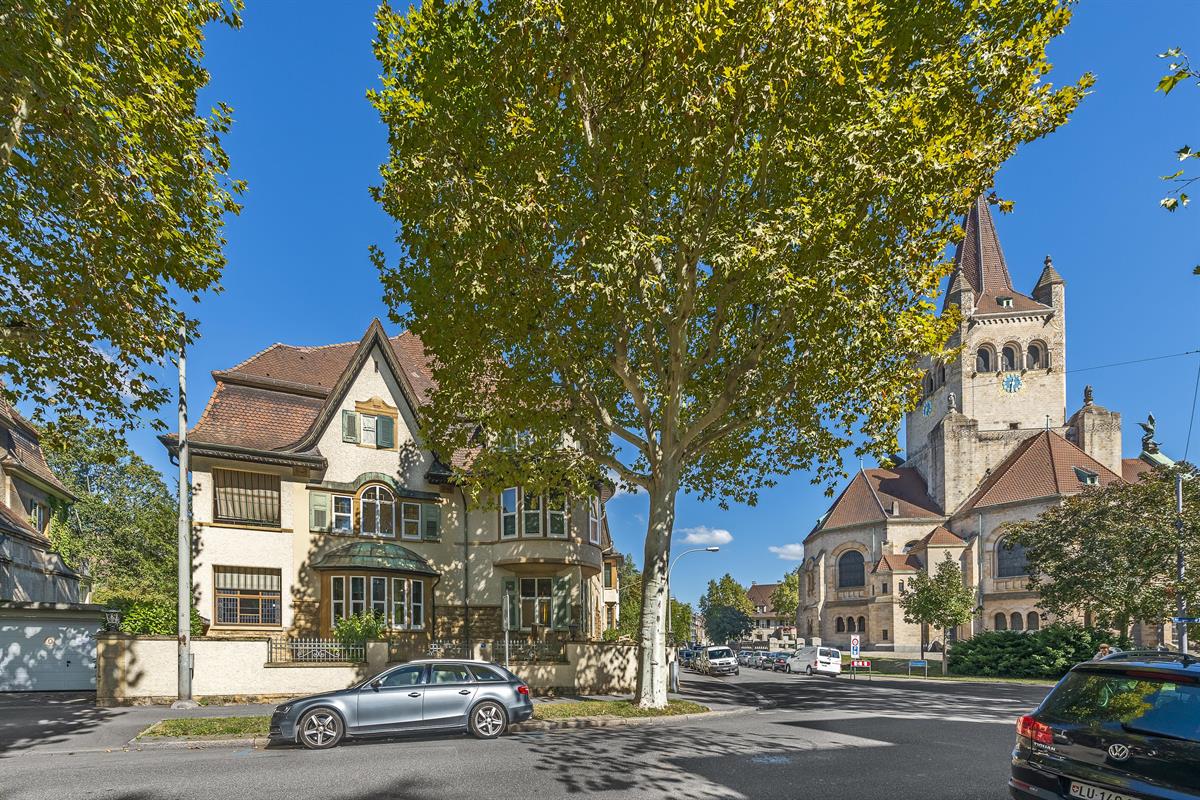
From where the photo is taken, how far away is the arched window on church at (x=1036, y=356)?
2662 inches

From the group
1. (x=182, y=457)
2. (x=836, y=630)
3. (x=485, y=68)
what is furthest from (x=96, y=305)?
(x=836, y=630)

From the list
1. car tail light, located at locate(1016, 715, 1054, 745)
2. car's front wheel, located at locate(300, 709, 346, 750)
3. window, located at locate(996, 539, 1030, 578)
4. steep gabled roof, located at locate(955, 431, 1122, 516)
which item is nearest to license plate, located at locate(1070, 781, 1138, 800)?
car tail light, located at locate(1016, 715, 1054, 745)

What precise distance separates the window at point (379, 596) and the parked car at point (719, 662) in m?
21.9

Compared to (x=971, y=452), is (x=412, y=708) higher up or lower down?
lower down

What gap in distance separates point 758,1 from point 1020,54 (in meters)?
5.16

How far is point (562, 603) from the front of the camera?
2491cm

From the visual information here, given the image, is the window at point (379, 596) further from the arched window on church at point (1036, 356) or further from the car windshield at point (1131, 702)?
the arched window on church at point (1036, 356)

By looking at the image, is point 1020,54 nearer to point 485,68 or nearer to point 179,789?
point 485,68

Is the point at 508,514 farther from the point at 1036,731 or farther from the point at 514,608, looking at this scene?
the point at 1036,731

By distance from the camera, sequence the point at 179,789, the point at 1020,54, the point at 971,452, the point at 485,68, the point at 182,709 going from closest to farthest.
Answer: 1. the point at 179,789
2. the point at 1020,54
3. the point at 485,68
4. the point at 182,709
5. the point at 971,452

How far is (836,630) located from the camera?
6900 cm

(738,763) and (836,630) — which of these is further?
(836,630)

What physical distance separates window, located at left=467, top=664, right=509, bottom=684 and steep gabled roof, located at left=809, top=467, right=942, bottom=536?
5945 centimetres

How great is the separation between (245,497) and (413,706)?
12570 mm
